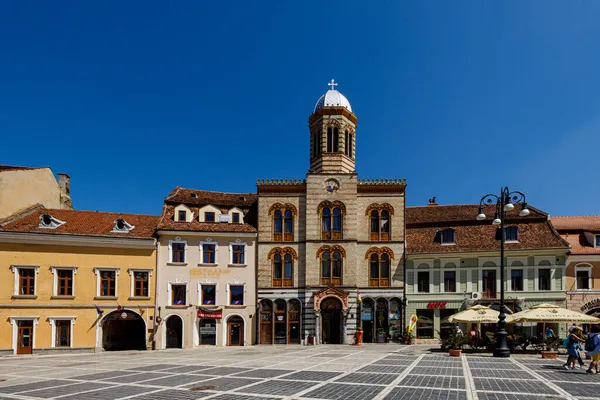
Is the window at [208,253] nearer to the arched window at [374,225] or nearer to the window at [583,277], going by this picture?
the arched window at [374,225]

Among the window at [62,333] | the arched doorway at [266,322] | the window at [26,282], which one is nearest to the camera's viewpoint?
the window at [26,282]

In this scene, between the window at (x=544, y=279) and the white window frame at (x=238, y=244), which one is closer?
the window at (x=544, y=279)

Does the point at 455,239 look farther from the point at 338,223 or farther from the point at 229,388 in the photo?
the point at 229,388

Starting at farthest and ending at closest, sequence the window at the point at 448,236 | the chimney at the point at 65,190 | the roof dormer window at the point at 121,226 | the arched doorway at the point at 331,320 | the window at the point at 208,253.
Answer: the chimney at the point at 65,190 → the window at the point at 448,236 → the arched doorway at the point at 331,320 → the window at the point at 208,253 → the roof dormer window at the point at 121,226

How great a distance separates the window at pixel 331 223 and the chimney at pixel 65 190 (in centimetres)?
2159

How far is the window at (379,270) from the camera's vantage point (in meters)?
39.6

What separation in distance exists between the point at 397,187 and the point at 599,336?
71.4ft

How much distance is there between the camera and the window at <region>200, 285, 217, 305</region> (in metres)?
38.0

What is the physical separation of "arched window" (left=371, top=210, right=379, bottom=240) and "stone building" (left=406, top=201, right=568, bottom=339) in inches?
105

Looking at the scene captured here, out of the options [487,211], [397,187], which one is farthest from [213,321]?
[487,211]

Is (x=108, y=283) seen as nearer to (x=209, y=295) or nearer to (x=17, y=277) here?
(x=17, y=277)

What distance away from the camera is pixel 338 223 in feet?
131

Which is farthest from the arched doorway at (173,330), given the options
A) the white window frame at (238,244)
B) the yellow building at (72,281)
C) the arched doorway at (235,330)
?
the white window frame at (238,244)

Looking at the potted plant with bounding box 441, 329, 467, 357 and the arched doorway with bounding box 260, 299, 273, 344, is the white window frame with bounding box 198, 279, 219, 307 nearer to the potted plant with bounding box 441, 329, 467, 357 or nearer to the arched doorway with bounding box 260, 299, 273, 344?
the arched doorway with bounding box 260, 299, 273, 344
